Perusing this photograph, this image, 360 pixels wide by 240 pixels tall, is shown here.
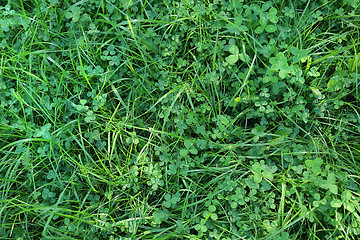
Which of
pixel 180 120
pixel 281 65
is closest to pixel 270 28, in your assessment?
pixel 281 65

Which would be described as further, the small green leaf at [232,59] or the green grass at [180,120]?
the small green leaf at [232,59]

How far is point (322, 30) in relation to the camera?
2541 mm

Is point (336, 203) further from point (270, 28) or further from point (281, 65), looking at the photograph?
point (270, 28)

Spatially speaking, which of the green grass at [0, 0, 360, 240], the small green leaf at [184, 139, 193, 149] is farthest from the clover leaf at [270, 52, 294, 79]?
the small green leaf at [184, 139, 193, 149]

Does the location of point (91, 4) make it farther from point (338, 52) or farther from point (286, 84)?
point (338, 52)

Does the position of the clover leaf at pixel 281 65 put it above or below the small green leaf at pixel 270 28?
below

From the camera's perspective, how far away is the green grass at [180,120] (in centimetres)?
203

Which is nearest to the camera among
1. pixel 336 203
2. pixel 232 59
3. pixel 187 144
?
pixel 336 203

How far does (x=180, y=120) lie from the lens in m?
2.24

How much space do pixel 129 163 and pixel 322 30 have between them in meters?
1.97

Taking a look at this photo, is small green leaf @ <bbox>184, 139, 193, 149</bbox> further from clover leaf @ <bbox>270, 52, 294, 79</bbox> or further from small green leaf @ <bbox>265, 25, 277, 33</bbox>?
small green leaf @ <bbox>265, 25, 277, 33</bbox>

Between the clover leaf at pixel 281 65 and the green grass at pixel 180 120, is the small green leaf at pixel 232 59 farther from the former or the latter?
the clover leaf at pixel 281 65

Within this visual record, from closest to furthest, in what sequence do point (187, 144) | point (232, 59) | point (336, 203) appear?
point (336, 203), point (187, 144), point (232, 59)

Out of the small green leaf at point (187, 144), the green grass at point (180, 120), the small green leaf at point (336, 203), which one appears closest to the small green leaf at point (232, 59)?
the green grass at point (180, 120)
